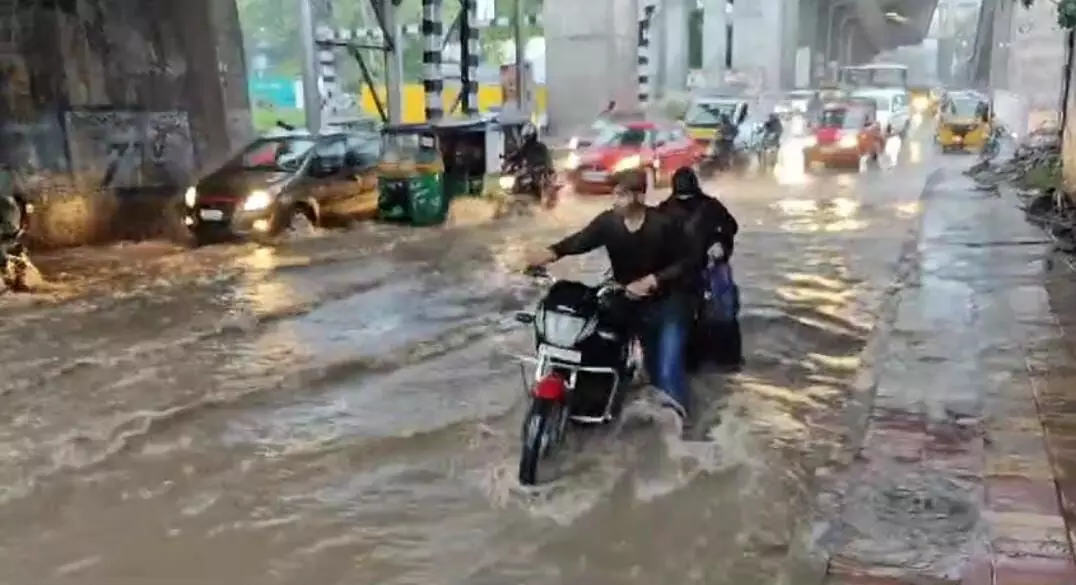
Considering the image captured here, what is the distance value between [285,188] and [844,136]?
1746cm

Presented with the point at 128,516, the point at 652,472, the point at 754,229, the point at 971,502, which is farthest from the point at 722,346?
the point at 754,229

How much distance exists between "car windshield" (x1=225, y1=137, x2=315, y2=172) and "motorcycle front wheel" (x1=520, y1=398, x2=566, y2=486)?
443 inches

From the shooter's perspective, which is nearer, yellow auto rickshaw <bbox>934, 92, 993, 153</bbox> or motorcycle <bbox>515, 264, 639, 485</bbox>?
motorcycle <bbox>515, 264, 639, 485</bbox>

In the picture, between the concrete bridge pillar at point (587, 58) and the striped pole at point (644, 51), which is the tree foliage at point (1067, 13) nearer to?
the concrete bridge pillar at point (587, 58)

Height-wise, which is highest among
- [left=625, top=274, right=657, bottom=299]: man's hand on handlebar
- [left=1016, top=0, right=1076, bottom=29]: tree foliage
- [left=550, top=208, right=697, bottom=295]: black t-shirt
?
[left=1016, top=0, right=1076, bottom=29]: tree foliage

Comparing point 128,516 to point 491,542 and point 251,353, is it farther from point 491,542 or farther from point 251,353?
point 251,353

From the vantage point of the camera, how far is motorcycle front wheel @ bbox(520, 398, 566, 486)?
597cm

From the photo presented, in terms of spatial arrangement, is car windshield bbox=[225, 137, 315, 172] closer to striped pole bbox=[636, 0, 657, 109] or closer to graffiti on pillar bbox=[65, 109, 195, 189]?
graffiti on pillar bbox=[65, 109, 195, 189]

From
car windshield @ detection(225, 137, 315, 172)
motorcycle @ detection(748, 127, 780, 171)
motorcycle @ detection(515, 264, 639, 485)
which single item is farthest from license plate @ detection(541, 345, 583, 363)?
motorcycle @ detection(748, 127, 780, 171)

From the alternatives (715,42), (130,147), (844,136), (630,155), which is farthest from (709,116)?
(715,42)

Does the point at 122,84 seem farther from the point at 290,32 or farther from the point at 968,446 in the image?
the point at 290,32

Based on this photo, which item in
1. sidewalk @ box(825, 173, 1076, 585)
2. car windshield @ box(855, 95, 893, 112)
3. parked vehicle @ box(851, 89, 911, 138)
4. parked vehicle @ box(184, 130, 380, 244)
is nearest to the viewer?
Result: sidewalk @ box(825, 173, 1076, 585)

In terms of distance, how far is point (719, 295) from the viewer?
324 inches

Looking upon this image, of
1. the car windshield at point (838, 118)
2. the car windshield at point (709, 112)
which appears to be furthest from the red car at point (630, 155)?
the car windshield at point (838, 118)
